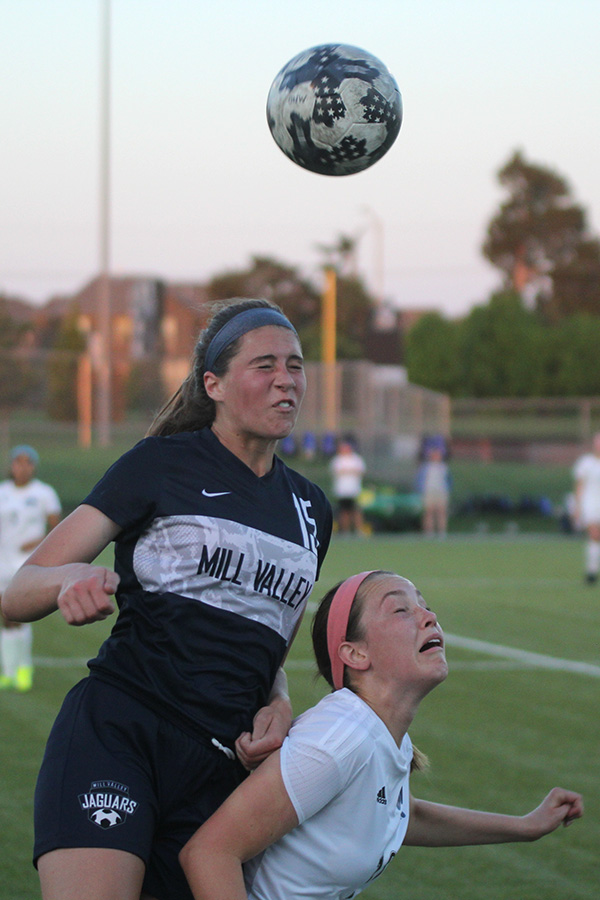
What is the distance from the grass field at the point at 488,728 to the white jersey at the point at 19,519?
95 cm

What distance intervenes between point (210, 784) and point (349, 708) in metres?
0.39

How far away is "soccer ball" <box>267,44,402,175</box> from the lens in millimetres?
4270

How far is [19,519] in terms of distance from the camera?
982 cm

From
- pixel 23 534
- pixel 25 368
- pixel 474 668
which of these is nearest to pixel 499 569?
pixel 474 668

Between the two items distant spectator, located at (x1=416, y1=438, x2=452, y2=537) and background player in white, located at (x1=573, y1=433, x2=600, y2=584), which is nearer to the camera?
background player in white, located at (x1=573, y1=433, x2=600, y2=584)

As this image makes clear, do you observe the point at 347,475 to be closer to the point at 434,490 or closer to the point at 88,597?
the point at 434,490

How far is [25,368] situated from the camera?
28.7 m

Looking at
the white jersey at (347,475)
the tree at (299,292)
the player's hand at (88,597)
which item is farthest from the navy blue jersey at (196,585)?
the tree at (299,292)

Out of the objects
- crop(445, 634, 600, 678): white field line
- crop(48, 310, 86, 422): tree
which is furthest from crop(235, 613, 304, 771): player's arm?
crop(48, 310, 86, 422): tree

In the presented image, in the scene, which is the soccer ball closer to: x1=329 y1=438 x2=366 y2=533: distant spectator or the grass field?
the grass field

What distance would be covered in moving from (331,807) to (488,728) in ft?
17.2

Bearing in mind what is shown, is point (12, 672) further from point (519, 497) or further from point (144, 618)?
point (519, 497)

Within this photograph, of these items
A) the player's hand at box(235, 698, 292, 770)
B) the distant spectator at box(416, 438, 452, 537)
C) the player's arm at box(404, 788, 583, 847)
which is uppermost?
the player's hand at box(235, 698, 292, 770)

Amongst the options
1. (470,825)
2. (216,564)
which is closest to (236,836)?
(216,564)
